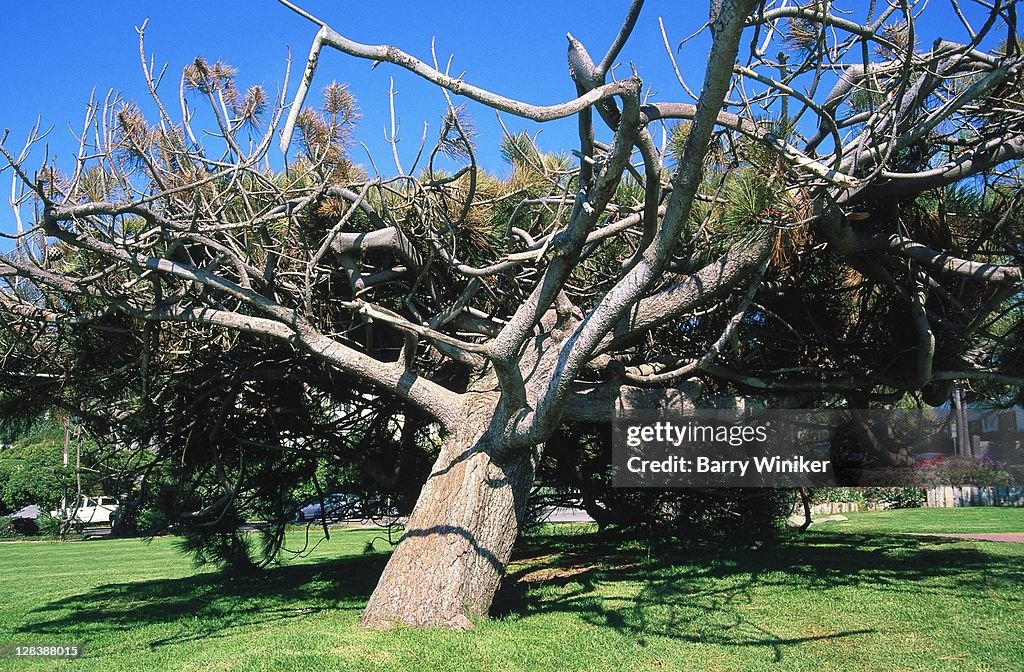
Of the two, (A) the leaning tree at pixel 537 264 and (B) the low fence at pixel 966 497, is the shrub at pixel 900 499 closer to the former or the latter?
(B) the low fence at pixel 966 497

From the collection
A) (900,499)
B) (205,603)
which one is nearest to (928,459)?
(900,499)

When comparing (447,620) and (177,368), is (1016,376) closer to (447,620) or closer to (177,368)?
(447,620)

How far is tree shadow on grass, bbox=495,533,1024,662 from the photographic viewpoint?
686cm

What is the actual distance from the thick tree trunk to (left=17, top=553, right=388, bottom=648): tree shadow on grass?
5.13 feet

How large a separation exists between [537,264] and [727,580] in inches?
150

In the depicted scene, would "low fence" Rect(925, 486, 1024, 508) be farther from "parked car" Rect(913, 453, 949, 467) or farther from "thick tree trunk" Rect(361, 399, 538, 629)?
"thick tree trunk" Rect(361, 399, 538, 629)

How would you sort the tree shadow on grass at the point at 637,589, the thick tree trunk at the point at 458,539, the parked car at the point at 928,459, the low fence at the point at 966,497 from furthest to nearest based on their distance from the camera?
1. the low fence at the point at 966,497
2. the parked car at the point at 928,459
3. the tree shadow on grass at the point at 637,589
4. the thick tree trunk at the point at 458,539

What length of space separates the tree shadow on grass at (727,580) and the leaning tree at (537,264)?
134 cm

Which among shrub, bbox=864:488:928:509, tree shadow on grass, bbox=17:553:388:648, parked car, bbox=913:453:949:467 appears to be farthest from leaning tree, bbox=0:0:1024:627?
shrub, bbox=864:488:928:509

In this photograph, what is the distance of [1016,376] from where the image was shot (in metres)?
8.52

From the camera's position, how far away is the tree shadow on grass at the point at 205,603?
7.73 metres

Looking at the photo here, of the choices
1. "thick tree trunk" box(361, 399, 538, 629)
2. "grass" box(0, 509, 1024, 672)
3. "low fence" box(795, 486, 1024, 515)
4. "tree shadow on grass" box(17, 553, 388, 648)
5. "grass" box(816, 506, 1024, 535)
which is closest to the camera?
"grass" box(0, 509, 1024, 672)

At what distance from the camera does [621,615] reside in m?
7.23

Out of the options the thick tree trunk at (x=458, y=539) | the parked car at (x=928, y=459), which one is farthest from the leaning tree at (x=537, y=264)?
the parked car at (x=928, y=459)
